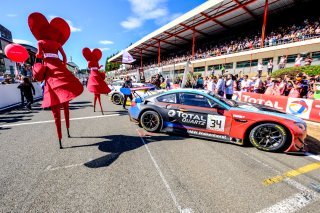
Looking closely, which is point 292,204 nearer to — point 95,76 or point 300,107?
point 300,107

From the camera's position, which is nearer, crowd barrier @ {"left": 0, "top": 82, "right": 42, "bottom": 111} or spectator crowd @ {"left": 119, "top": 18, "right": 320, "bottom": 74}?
crowd barrier @ {"left": 0, "top": 82, "right": 42, "bottom": 111}

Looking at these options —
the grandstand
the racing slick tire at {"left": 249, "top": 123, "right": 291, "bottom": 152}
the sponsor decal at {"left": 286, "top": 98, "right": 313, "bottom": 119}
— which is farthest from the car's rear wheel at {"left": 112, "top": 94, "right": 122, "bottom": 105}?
the grandstand

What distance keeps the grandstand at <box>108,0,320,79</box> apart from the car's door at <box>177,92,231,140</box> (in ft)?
44.7

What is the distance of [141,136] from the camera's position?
14.3 feet

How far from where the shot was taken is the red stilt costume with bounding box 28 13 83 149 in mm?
3412

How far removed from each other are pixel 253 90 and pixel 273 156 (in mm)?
7317

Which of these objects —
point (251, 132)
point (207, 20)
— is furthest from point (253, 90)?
point (207, 20)

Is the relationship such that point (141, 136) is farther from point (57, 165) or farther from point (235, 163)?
point (235, 163)

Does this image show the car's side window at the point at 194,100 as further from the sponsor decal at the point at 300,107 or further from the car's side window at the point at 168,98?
the sponsor decal at the point at 300,107

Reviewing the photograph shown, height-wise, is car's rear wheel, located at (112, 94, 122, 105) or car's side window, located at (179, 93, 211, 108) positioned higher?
car's side window, located at (179, 93, 211, 108)

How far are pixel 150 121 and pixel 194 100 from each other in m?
1.33

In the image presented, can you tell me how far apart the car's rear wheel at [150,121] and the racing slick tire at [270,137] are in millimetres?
2233

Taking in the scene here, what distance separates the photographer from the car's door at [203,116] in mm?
3912

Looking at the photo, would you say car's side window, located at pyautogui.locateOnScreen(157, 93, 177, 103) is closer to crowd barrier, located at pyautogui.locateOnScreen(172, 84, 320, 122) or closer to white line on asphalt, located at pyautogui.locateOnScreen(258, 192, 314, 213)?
white line on asphalt, located at pyautogui.locateOnScreen(258, 192, 314, 213)
